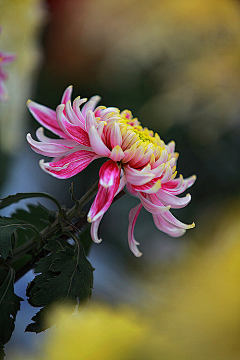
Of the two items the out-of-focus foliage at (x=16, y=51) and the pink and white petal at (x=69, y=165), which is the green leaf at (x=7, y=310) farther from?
the out-of-focus foliage at (x=16, y=51)

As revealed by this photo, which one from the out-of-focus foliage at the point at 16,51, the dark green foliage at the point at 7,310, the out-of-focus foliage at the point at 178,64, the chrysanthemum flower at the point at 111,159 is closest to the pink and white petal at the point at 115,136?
the chrysanthemum flower at the point at 111,159

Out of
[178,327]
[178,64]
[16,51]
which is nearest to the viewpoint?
[178,327]

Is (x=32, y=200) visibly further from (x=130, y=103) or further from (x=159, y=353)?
(x=159, y=353)

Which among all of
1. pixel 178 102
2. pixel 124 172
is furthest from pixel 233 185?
pixel 124 172

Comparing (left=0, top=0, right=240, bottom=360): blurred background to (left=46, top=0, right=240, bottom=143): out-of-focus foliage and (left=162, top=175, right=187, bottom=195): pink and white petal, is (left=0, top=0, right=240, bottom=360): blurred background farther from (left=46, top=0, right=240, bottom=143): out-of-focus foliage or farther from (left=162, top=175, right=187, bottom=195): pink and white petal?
(left=162, top=175, right=187, bottom=195): pink and white petal

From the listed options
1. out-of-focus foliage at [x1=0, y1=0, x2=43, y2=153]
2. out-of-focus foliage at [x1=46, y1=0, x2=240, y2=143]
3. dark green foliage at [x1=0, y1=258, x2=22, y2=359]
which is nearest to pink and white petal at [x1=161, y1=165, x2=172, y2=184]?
dark green foliage at [x1=0, y1=258, x2=22, y2=359]

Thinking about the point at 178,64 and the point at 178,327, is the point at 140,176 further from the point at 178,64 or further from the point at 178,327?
the point at 178,64

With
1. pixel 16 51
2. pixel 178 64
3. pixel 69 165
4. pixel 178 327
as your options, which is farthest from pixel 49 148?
pixel 178 64
